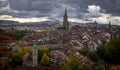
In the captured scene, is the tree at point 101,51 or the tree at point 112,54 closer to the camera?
the tree at point 112,54

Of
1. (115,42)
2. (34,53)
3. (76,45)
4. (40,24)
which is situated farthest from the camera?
(40,24)

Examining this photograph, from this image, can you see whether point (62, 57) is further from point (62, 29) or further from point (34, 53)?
point (62, 29)

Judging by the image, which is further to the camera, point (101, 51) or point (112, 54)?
point (101, 51)

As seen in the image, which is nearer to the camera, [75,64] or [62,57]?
[75,64]

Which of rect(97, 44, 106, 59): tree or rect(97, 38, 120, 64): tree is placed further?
rect(97, 44, 106, 59): tree

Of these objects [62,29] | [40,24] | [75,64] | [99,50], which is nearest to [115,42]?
[99,50]

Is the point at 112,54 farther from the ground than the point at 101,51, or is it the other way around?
the point at 112,54

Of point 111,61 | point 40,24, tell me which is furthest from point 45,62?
point 40,24

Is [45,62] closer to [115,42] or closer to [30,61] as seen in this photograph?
[30,61]

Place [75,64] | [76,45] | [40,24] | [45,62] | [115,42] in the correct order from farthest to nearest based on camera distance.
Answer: [40,24], [76,45], [115,42], [45,62], [75,64]
